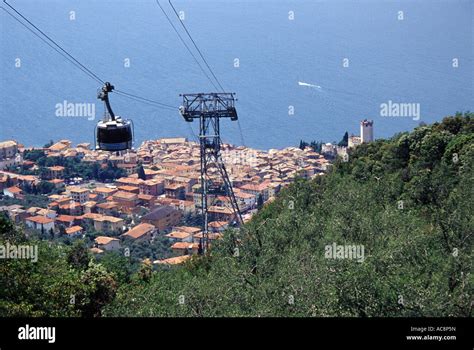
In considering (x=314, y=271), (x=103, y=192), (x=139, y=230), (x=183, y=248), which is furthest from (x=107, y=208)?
(x=314, y=271)

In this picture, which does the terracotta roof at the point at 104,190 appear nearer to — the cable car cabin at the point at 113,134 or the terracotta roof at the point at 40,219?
the terracotta roof at the point at 40,219

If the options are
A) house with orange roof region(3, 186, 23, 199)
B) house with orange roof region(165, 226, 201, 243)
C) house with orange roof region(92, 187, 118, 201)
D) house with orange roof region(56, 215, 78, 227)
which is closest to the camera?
house with orange roof region(165, 226, 201, 243)

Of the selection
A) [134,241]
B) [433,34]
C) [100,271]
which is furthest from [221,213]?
[433,34]

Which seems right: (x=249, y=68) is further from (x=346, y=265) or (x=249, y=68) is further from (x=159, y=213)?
(x=346, y=265)

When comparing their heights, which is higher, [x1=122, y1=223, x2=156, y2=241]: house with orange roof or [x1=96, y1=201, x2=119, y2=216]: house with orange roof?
[x1=96, y1=201, x2=119, y2=216]: house with orange roof

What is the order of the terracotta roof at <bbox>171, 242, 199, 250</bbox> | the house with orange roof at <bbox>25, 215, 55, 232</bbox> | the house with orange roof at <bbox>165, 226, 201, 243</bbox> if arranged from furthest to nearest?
1. the house with orange roof at <bbox>25, 215, 55, 232</bbox>
2. the house with orange roof at <bbox>165, 226, 201, 243</bbox>
3. the terracotta roof at <bbox>171, 242, 199, 250</bbox>

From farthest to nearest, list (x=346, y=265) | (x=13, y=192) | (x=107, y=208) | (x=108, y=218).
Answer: (x=13, y=192) → (x=107, y=208) → (x=108, y=218) → (x=346, y=265)

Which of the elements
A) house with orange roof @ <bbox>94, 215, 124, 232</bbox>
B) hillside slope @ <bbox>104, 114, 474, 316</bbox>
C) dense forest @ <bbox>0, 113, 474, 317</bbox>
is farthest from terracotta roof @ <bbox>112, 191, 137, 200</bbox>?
hillside slope @ <bbox>104, 114, 474, 316</bbox>

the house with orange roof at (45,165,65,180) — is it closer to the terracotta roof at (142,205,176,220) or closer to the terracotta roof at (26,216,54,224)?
the terracotta roof at (26,216,54,224)
